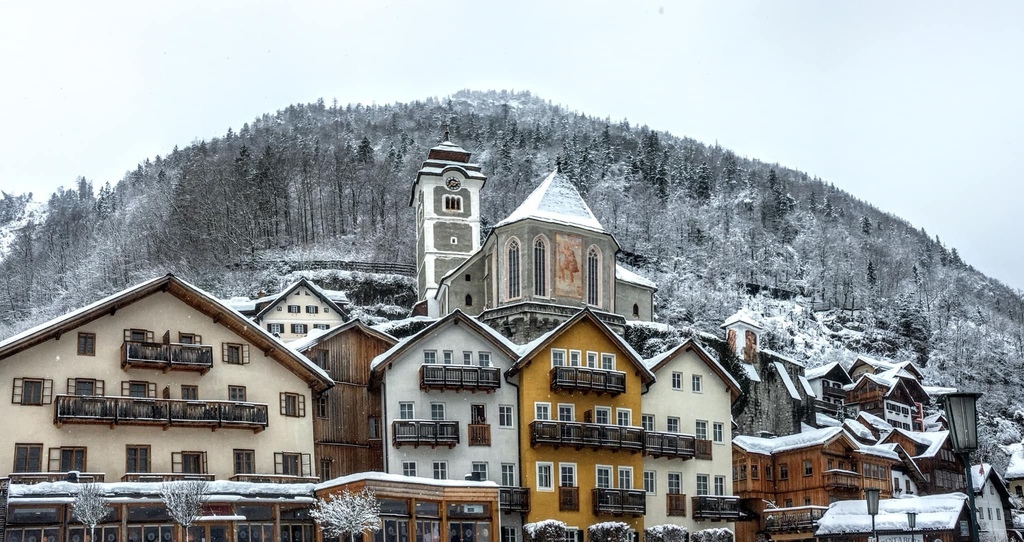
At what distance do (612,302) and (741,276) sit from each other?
81.6 meters

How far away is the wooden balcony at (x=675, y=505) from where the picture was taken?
58438 mm

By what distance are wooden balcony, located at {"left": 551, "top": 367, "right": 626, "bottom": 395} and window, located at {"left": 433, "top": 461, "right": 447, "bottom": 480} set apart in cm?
670

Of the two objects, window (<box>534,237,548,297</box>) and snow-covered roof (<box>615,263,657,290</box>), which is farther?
snow-covered roof (<box>615,263,657,290</box>)

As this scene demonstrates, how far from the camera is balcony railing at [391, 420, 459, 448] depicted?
52.3 metres

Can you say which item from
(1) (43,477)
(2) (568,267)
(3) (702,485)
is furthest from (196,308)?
(2) (568,267)

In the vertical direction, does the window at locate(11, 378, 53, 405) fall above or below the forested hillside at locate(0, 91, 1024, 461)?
below

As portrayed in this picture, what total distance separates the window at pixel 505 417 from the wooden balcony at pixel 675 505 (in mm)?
9117

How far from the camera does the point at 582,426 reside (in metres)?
55.2

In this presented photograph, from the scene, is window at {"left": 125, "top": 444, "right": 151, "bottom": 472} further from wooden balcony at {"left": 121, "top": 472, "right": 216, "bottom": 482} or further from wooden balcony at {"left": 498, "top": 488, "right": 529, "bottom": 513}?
wooden balcony at {"left": 498, "top": 488, "right": 529, "bottom": 513}

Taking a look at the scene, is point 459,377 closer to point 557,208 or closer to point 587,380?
point 587,380

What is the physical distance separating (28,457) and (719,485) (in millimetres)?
33072

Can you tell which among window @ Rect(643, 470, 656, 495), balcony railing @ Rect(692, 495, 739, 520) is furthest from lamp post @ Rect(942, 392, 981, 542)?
balcony railing @ Rect(692, 495, 739, 520)

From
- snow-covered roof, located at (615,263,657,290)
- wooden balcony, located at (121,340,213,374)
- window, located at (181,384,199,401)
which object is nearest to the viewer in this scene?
wooden balcony, located at (121,340,213,374)

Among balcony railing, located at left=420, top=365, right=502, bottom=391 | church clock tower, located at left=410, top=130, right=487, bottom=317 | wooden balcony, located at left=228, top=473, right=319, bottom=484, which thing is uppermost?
church clock tower, located at left=410, top=130, right=487, bottom=317
